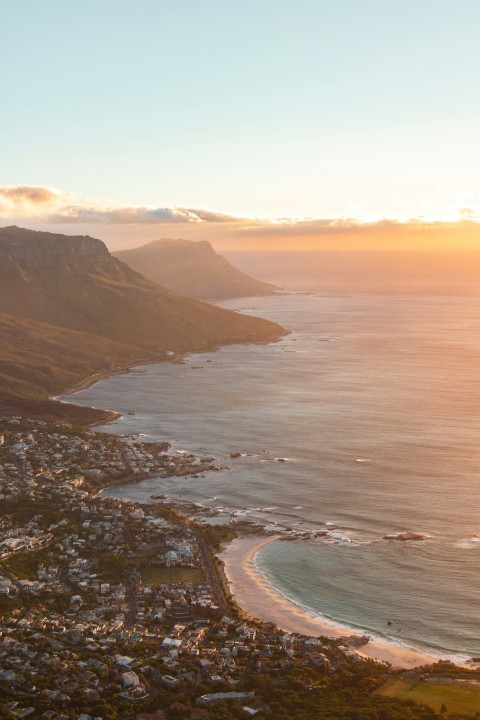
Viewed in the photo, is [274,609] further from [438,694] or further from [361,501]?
[361,501]

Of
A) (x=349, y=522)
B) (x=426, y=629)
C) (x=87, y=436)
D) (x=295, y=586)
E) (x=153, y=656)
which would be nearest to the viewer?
(x=153, y=656)

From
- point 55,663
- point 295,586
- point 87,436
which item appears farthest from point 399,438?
point 55,663

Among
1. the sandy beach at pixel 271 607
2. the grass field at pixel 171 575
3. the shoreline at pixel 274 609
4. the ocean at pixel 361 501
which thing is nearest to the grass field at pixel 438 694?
the shoreline at pixel 274 609

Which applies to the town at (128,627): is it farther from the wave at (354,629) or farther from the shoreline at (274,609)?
the wave at (354,629)

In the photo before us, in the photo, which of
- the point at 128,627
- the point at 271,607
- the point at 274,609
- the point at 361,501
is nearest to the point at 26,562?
the point at 128,627

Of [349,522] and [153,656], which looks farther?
[349,522]

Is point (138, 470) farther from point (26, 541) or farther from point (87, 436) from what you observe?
point (26, 541)

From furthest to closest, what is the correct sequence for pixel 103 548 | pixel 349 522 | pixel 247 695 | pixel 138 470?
pixel 138 470, pixel 349 522, pixel 103 548, pixel 247 695
